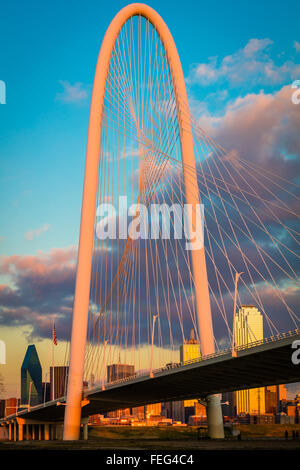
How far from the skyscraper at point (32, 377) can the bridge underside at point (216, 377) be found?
417 feet

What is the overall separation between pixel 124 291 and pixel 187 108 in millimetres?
14944

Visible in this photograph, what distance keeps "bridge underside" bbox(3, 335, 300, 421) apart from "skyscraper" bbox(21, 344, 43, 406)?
127 metres

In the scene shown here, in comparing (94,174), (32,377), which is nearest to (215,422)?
(94,174)

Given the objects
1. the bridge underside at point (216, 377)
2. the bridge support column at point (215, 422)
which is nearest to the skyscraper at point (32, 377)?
the bridge underside at point (216, 377)

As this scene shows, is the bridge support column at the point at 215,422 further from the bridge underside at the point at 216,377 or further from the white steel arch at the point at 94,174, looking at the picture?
the white steel arch at the point at 94,174

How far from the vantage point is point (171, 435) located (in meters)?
150

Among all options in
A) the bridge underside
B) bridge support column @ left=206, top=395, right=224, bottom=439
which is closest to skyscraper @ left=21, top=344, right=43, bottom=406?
the bridge underside

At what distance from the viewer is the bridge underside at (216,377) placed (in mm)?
34219

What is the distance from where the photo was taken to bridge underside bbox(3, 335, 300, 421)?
112ft

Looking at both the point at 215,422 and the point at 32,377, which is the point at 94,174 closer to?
the point at 215,422

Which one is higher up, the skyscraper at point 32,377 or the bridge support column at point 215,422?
the skyscraper at point 32,377
